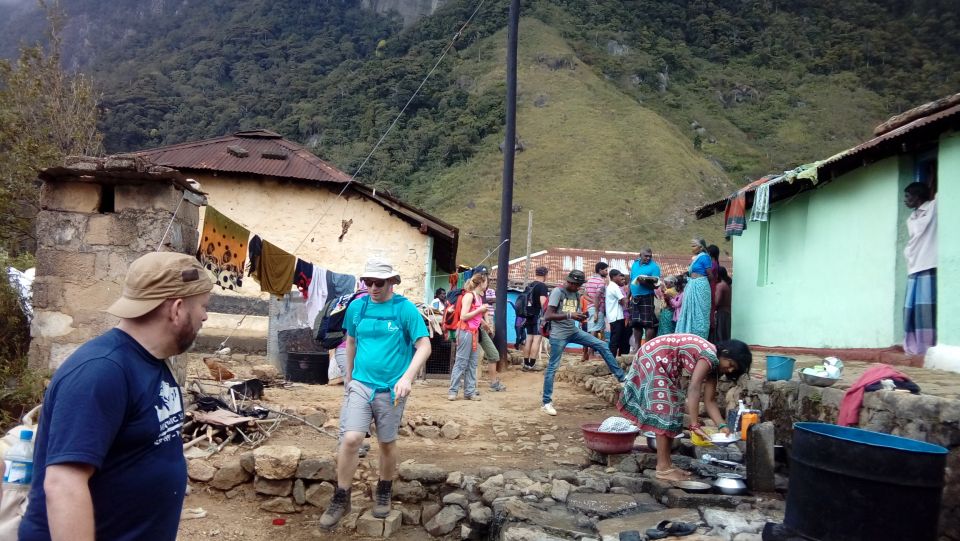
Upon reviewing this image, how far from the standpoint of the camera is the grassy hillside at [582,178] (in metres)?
40.4

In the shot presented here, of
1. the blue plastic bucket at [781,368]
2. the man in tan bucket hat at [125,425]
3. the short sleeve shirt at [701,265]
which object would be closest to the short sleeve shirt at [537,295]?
the short sleeve shirt at [701,265]

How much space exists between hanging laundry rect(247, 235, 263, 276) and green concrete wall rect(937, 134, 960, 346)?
753 centimetres

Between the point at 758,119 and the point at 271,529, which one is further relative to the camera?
the point at 758,119

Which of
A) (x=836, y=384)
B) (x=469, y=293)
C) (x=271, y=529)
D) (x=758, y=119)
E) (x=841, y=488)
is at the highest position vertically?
(x=758, y=119)

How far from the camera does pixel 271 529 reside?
17.4ft

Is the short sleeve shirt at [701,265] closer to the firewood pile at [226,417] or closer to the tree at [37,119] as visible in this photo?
the firewood pile at [226,417]

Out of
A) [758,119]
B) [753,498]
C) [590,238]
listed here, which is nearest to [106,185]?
[753,498]

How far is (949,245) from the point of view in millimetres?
6117

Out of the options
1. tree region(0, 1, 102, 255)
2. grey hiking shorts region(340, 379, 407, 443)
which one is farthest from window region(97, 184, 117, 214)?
tree region(0, 1, 102, 255)

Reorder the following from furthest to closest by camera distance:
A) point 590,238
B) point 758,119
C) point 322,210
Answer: point 758,119
point 590,238
point 322,210

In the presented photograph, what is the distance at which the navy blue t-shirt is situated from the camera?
180 cm

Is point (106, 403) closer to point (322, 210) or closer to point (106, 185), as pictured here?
point (106, 185)

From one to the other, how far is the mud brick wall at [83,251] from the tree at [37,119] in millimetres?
3979

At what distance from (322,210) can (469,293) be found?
6035 millimetres
